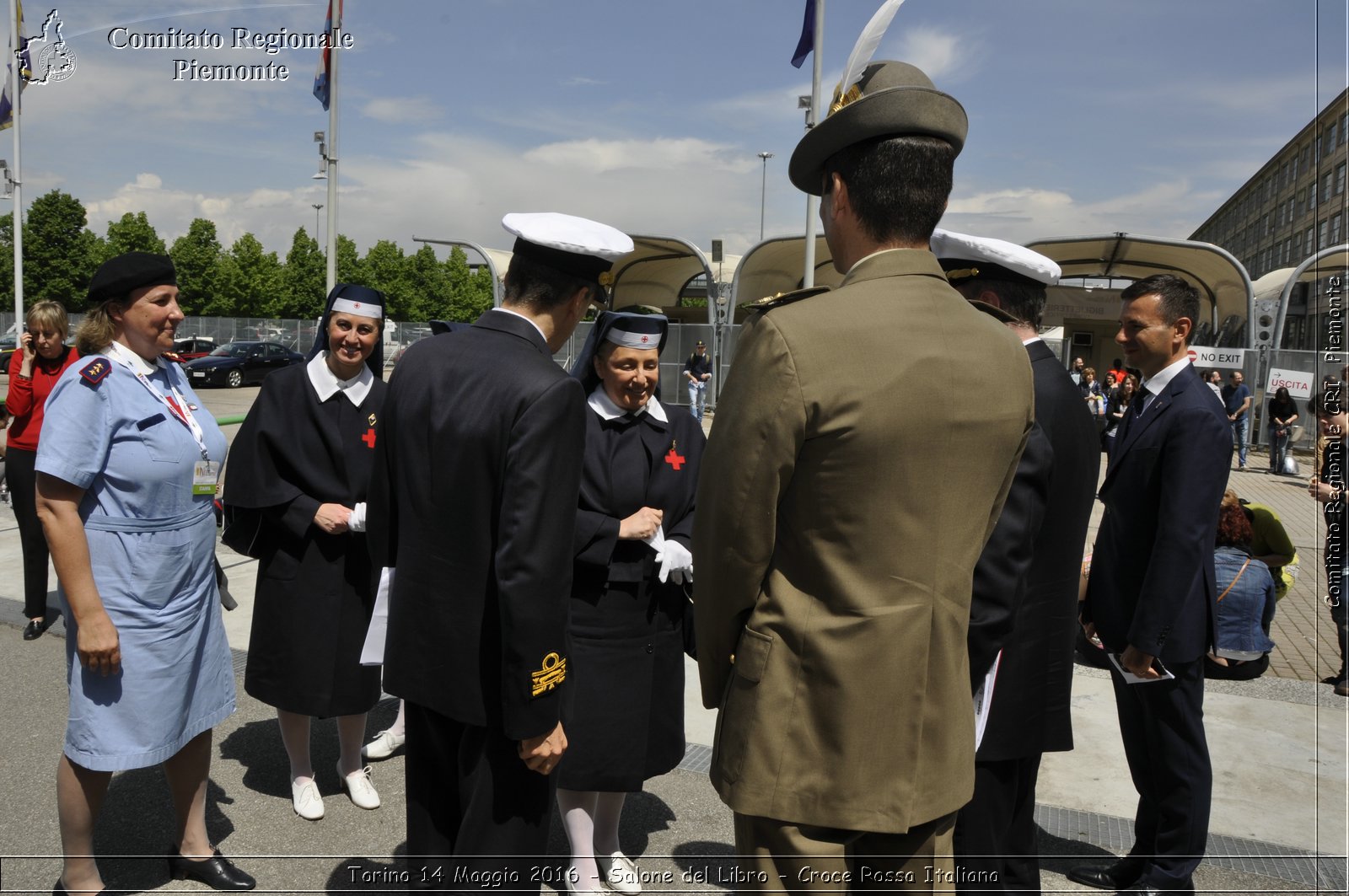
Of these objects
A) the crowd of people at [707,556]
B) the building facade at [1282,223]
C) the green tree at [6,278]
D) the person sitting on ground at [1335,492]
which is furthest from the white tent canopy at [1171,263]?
the green tree at [6,278]

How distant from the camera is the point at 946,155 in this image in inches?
70.4

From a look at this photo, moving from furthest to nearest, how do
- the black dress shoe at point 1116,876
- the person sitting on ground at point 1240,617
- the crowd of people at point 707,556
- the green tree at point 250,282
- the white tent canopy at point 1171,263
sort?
1. the green tree at point 250,282
2. the white tent canopy at point 1171,263
3. the person sitting on ground at point 1240,617
4. the black dress shoe at point 1116,876
5. the crowd of people at point 707,556

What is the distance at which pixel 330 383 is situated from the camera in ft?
13.1

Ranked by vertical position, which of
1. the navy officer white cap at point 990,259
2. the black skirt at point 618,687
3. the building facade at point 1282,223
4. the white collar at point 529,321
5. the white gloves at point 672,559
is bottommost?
the black skirt at point 618,687

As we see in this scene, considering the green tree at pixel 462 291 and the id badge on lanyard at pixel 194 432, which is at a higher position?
the green tree at pixel 462 291

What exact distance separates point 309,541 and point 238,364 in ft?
98.8

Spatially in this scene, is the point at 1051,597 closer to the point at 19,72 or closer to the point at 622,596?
the point at 622,596

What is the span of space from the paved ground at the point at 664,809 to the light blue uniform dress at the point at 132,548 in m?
0.68

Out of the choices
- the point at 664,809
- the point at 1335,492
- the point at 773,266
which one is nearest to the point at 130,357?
the point at 664,809

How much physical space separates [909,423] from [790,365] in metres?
0.23

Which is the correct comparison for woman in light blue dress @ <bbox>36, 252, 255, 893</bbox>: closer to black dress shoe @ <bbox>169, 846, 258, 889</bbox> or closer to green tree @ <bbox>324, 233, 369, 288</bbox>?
black dress shoe @ <bbox>169, 846, 258, 889</bbox>

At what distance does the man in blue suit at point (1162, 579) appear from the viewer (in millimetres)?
3230

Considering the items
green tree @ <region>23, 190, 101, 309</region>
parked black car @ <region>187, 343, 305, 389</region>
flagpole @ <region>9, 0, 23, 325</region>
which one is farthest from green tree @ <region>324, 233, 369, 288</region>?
flagpole @ <region>9, 0, 23, 325</region>
